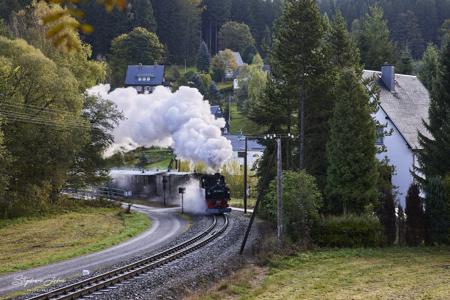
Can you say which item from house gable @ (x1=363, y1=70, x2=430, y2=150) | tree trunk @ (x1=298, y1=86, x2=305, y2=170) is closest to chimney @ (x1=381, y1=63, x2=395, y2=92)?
house gable @ (x1=363, y1=70, x2=430, y2=150)

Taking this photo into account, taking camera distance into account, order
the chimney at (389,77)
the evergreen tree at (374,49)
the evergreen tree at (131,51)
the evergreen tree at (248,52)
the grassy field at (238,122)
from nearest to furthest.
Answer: the chimney at (389,77) → the evergreen tree at (374,49) → the grassy field at (238,122) → the evergreen tree at (131,51) → the evergreen tree at (248,52)

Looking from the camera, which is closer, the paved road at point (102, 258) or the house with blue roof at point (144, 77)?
the paved road at point (102, 258)

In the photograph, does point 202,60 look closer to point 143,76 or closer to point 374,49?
point 143,76

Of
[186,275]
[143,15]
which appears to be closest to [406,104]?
[186,275]

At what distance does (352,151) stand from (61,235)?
16.9m

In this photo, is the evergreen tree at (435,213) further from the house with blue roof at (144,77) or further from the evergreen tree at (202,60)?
the evergreen tree at (202,60)

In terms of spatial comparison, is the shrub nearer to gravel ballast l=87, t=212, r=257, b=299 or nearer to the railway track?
gravel ballast l=87, t=212, r=257, b=299

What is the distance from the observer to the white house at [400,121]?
42.0 metres

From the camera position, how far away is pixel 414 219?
2970 centimetres

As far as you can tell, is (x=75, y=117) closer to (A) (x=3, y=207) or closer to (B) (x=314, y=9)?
(A) (x=3, y=207)

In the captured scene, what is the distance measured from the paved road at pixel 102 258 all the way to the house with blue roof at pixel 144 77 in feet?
210

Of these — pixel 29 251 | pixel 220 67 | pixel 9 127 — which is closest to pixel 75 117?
pixel 9 127

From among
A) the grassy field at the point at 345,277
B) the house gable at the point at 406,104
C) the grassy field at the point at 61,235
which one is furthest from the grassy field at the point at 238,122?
the grassy field at the point at 345,277

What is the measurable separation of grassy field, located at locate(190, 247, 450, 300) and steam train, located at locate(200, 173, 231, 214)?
Answer: 15.8 m
